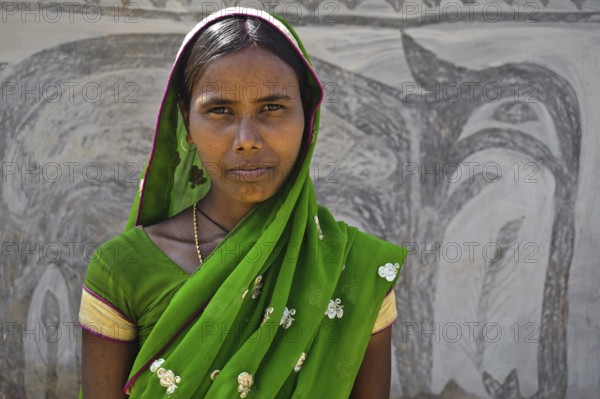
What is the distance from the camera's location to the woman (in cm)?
192

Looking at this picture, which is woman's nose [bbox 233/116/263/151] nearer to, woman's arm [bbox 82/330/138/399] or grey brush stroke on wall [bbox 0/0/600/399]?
woman's arm [bbox 82/330/138/399]

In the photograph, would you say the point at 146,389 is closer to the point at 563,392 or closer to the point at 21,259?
the point at 21,259

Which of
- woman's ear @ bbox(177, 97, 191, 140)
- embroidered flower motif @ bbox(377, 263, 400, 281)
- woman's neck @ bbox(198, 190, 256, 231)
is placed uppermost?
woman's ear @ bbox(177, 97, 191, 140)

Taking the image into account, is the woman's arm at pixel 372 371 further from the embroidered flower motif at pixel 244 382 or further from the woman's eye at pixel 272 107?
the woman's eye at pixel 272 107

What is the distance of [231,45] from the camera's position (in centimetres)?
193

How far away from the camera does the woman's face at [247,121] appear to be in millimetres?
1909

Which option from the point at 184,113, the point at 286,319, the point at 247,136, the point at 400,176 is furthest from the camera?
the point at 400,176

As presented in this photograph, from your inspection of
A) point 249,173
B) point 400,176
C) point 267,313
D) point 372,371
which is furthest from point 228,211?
point 400,176

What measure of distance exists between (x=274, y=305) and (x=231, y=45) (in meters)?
0.67

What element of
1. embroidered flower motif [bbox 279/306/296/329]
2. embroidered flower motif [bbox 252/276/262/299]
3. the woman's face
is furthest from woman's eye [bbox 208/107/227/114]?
embroidered flower motif [bbox 279/306/296/329]

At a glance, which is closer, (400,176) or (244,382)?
(244,382)

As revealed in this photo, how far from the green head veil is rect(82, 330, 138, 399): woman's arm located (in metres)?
0.08

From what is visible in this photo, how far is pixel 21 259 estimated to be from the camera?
144 inches

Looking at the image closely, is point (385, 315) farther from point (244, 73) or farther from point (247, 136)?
point (244, 73)
